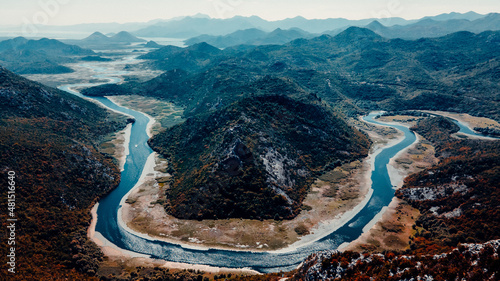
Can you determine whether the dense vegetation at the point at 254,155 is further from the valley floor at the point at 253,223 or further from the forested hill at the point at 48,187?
the forested hill at the point at 48,187

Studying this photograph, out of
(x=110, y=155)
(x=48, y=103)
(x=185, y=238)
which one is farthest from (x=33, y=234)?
(x=48, y=103)

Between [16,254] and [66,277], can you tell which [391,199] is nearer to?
[66,277]

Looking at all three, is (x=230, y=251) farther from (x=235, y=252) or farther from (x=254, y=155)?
(x=254, y=155)

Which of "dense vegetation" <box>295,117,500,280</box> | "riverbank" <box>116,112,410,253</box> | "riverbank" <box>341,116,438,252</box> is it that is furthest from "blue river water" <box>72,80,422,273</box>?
"dense vegetation" <box>295,117,500,280</box>

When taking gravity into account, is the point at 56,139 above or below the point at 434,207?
above

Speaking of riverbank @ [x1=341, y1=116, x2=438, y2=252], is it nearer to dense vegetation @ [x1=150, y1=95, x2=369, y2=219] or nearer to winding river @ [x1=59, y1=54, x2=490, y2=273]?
winding river @ [x1=59, y1=54, x2=490, y2=273]

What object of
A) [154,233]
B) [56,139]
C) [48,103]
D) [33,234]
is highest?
[48,103]
